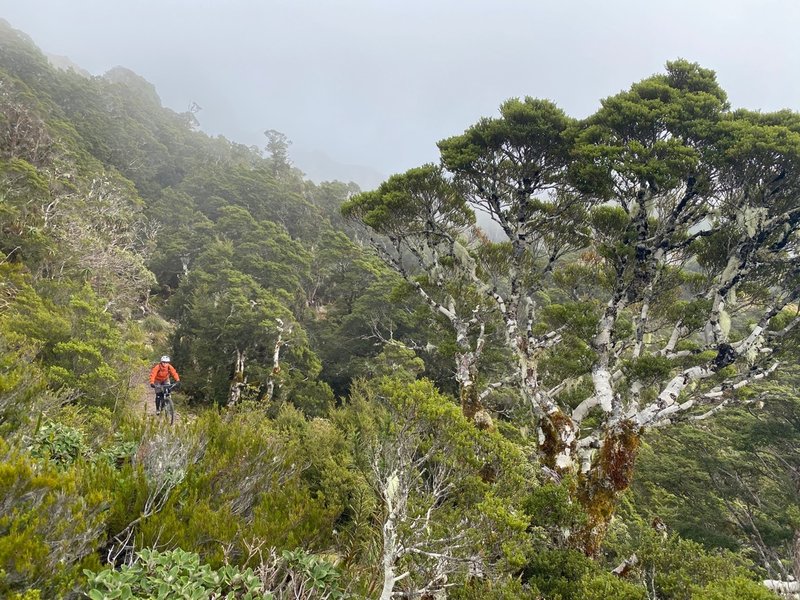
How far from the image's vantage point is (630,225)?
26.2 ft

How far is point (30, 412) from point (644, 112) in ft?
33.2

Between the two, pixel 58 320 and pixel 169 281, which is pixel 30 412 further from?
pixel 169 281

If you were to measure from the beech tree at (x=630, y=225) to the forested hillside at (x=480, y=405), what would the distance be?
55mm

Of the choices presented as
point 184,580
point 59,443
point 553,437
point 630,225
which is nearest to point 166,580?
point 184,580

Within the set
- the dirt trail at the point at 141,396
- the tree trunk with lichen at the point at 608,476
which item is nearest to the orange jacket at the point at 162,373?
the dirt trail at the point at 141,396

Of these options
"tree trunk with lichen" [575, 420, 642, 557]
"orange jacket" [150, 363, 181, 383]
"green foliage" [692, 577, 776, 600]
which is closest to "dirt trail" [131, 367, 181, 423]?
"orange jacket" [150, 363, 181, 383]

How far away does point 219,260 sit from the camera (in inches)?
930

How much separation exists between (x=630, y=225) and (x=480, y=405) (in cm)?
509

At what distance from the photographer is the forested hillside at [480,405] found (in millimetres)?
3527

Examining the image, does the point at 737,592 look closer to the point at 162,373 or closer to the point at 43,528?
the point at 43,528

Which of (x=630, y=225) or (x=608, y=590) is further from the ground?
(x=630, y=225)

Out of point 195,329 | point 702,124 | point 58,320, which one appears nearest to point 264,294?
point 195,329

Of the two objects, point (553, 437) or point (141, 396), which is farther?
point (141, 396)

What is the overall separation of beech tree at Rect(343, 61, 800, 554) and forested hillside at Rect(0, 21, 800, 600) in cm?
6
